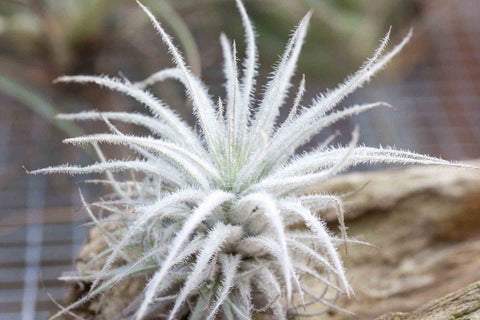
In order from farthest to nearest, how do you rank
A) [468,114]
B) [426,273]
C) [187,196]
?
1. [468,114]
2. [426,273]
3. [187,196]

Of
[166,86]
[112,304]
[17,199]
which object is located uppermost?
[166,86]

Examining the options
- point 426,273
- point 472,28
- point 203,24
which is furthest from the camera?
point 472,28

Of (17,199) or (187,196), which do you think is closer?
(187,196)

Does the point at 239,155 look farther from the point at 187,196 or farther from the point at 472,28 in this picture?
the point at 472,28

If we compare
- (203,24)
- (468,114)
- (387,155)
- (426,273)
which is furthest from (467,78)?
(387,155)

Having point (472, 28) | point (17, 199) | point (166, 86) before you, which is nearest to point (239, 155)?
point (166, 86)

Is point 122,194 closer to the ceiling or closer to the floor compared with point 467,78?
closer to the floor

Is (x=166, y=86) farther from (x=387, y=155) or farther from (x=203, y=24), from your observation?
(x=387, y=155)
